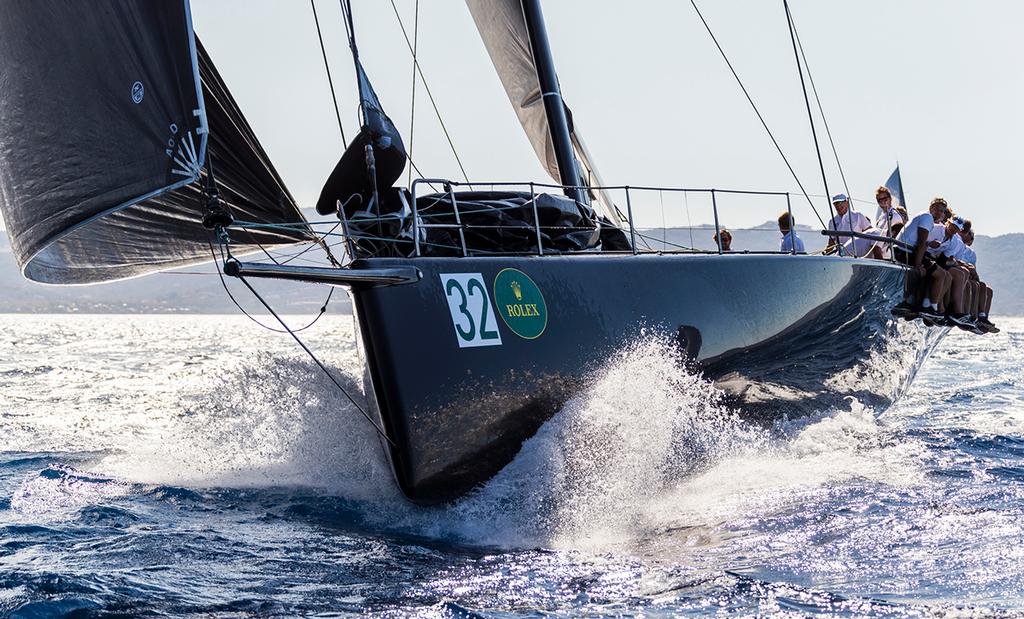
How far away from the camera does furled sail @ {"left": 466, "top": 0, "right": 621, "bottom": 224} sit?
8.07 meters

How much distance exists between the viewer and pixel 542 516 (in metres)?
4.91

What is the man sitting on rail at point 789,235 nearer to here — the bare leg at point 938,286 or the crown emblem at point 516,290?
the bare leg at point 938,286

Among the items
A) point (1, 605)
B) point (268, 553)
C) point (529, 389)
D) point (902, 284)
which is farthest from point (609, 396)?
point (902, 284)

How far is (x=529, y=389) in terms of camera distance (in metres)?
5.43

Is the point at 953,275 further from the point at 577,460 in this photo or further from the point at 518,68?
the point at 577,460

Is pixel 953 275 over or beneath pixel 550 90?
beneath

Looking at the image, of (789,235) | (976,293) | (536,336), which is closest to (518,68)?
(789,235)

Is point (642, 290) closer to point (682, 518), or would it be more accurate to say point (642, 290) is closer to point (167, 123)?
point (682, 518)

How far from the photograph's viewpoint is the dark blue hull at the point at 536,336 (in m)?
5.06

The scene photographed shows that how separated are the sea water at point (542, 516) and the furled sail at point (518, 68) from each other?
2742mm

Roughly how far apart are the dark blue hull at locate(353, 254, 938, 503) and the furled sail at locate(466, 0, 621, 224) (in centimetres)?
172

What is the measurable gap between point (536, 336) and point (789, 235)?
3.95 metres

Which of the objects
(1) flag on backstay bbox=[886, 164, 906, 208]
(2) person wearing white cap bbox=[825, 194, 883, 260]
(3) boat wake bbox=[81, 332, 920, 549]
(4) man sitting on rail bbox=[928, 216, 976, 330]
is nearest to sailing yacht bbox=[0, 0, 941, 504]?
(3) boat wake bbox=[81, 332, 920, 549]

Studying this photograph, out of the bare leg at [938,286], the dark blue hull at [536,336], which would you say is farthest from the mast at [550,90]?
the bare leg at [938,286]
